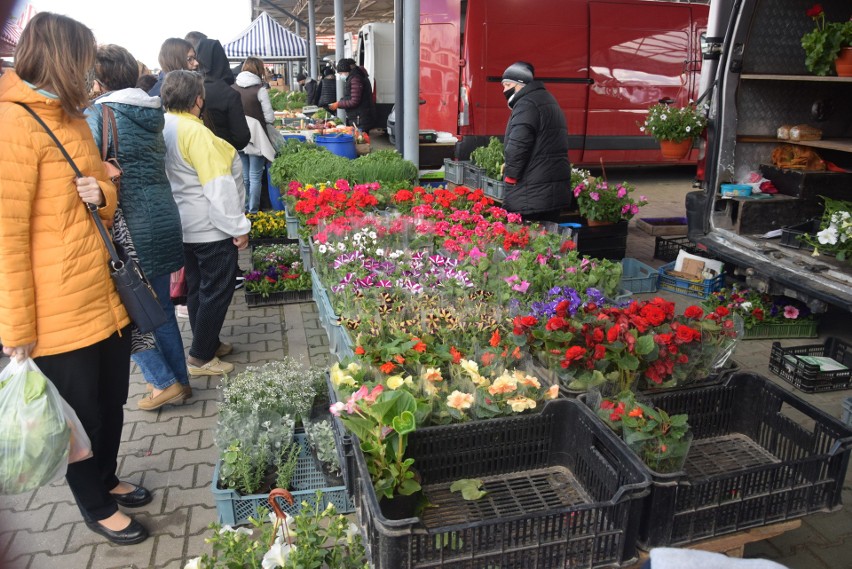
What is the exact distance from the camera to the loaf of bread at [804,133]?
4.71 metres

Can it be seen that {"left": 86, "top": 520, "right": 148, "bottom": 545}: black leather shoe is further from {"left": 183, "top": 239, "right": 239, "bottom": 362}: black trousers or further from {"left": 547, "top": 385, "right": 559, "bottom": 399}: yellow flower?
{"left": 547, "top": 385, "right": 559, "bottom": 399}: yellow flower

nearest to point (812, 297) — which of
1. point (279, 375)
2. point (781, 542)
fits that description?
point (781, 542)

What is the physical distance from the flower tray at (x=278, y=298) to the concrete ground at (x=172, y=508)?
0.84 meters

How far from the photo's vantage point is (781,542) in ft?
9.19

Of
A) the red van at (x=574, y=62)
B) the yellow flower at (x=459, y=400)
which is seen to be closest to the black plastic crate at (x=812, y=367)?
the yellow flower at (x=459, y=400)

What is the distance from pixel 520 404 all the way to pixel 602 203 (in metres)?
4.01

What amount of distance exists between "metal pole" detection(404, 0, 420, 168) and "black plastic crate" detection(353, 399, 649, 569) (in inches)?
195

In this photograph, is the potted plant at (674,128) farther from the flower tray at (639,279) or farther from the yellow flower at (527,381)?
the yellow flower at (527,381)

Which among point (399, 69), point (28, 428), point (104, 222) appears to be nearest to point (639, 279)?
point (399, 69)

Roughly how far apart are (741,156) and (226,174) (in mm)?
3703

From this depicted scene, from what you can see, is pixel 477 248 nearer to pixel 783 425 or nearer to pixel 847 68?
pixel 783 425

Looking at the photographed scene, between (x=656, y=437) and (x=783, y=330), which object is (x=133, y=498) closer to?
(x=656, y=437)

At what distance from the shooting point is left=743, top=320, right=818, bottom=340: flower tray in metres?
4.86

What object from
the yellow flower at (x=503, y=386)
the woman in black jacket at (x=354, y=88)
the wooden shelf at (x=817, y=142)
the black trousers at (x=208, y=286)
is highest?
the woman in black jacket at (x=354, y=88)
